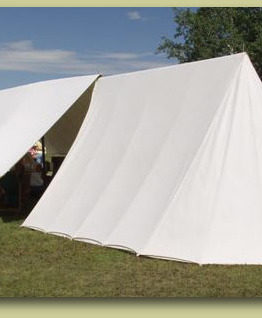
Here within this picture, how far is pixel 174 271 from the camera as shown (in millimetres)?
6645

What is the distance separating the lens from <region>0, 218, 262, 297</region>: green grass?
19.7 feet

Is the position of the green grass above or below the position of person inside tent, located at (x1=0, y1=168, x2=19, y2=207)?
below

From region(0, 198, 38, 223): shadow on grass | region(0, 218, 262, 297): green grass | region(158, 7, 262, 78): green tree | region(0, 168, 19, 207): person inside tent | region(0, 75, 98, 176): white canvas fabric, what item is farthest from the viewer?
region(158, 7, 262, 78): green tree

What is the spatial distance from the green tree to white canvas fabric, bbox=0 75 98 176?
16998 millimetres

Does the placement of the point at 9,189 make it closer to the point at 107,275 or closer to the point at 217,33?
the point at 107,275

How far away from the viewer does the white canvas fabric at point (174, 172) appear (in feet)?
23.0

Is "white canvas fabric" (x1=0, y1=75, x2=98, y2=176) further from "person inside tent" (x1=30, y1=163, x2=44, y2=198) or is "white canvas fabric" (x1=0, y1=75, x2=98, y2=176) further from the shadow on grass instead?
"person inside tent" (x1=30, y1=163, x2=44, y2=198)

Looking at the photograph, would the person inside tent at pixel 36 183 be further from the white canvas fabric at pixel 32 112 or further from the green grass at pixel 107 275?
the green grass at pixel 107 275

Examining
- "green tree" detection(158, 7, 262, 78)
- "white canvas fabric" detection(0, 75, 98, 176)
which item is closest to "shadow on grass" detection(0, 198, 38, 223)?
"white canvas fabric" detection(0, 75, 98, 176)

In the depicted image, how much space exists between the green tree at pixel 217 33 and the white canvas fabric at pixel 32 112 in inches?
669

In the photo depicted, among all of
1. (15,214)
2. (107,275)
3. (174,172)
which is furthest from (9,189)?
(107,275)

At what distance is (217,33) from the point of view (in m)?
30.0

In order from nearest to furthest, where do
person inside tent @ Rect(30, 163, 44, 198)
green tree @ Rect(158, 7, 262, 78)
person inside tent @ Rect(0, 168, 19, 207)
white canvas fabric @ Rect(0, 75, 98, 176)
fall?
white canvas fabric @ Rect(0, 75, 98, 176) → person inside tent @ Rect(0, 168, 19, 207) → person inside tent @ Rect(30, 163, 44, 198) → green tree @ Rect(158, 7, 262, 78)

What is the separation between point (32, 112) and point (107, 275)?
4702 mm
